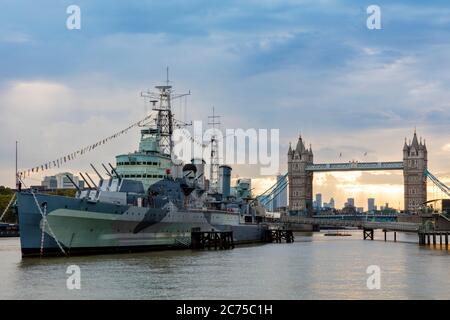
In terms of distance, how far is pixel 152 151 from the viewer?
60.8 metres

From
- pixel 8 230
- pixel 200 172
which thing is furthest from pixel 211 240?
pixel 8 230

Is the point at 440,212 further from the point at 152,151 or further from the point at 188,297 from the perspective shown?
the point at 188,297

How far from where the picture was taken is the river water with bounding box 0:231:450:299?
31.6 meters

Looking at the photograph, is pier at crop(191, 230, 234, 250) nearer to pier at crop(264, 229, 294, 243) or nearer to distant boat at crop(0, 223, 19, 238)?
pier at crop(264, 229, 294, 243)

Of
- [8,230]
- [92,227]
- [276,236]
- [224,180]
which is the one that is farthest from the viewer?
[8,230]

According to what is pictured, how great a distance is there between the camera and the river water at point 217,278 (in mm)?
31641

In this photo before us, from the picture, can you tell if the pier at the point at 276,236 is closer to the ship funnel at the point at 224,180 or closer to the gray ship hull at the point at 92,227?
the ship funnel at the point at 224,180

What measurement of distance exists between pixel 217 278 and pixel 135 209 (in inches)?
663

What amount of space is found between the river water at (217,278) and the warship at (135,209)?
191 cm

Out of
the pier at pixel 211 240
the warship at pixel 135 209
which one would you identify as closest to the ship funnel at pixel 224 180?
the warship at pixel 135 209

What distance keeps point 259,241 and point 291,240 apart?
8.36 metres

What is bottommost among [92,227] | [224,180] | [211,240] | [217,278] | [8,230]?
[217,278]

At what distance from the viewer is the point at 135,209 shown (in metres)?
53.3

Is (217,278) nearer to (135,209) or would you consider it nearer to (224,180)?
(135,209)
